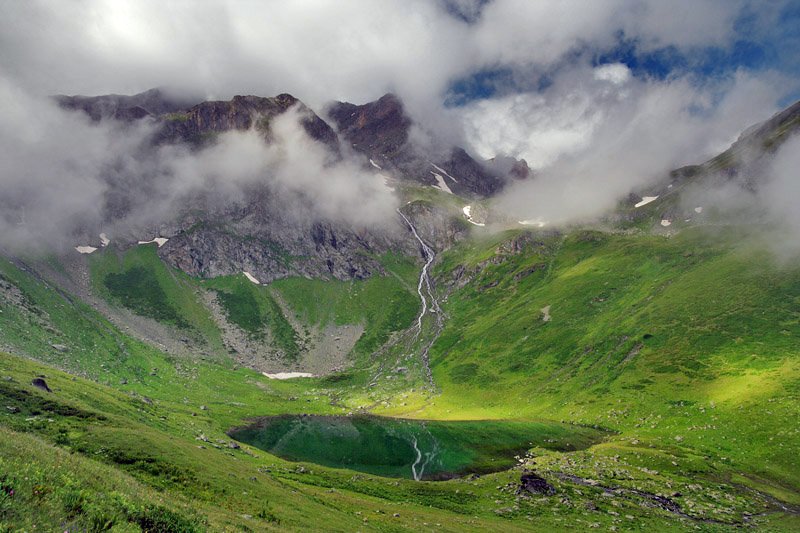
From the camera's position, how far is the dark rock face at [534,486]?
2304 inches

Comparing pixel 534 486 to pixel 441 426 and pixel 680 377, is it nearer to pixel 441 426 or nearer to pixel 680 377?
pixel 441 426

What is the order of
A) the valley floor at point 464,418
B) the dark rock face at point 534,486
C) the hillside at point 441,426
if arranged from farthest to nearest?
the dark rock face at point 534,486 < the hillside at point 441,426 < the valley floor at point 464,418

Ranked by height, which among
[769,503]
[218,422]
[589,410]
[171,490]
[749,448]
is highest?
[589,410]

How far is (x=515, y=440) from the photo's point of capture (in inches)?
4126

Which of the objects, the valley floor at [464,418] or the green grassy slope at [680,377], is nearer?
the valley floor at [464,418]

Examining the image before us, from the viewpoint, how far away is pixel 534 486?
196 feet

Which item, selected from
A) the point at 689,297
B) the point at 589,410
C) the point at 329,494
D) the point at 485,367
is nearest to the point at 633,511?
the point at 329,494

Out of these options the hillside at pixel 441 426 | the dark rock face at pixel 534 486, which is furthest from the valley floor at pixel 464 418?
the dark rock face at pixel 534 486

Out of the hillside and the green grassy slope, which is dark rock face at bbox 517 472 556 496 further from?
the green grassy slope

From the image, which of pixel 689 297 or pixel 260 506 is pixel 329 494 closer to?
pixel 260 506

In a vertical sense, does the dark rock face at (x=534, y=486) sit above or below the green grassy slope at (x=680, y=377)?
below

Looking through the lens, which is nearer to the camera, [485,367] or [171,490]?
[171,490]

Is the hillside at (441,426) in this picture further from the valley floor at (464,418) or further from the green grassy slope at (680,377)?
the green grassy slope at (680,377)

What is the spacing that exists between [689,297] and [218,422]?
178 meters
